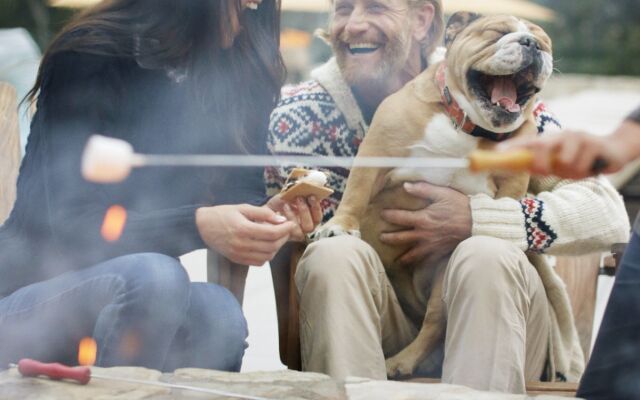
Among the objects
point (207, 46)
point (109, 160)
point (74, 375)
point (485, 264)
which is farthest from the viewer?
point (207, 46)

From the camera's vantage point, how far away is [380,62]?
294cm

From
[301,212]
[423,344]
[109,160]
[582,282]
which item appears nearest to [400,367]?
[423,344]

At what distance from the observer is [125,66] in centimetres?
252

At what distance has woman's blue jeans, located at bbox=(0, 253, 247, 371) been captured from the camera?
7.56 ft

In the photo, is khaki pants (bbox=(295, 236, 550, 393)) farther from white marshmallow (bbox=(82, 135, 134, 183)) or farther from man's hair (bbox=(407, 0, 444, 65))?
white marshmallow (bbox=(82, 135, 134, 183))

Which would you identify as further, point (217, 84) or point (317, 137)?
point (317, 137)

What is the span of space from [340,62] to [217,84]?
400 millimetres

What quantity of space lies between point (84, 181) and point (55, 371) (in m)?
0.50

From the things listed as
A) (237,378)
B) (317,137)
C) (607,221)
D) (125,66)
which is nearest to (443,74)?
(317,137)

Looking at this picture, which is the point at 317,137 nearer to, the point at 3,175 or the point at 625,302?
the point at 3,175

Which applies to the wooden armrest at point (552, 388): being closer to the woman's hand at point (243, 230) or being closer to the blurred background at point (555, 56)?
the woman's hand at point (243, 230)

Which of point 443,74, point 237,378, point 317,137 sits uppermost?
point 443,74

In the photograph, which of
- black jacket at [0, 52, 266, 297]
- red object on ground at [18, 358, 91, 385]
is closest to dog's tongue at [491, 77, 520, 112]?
black jacket at [0, 52, 266, 297]

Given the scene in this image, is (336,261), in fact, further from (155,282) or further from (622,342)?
(622,342)
